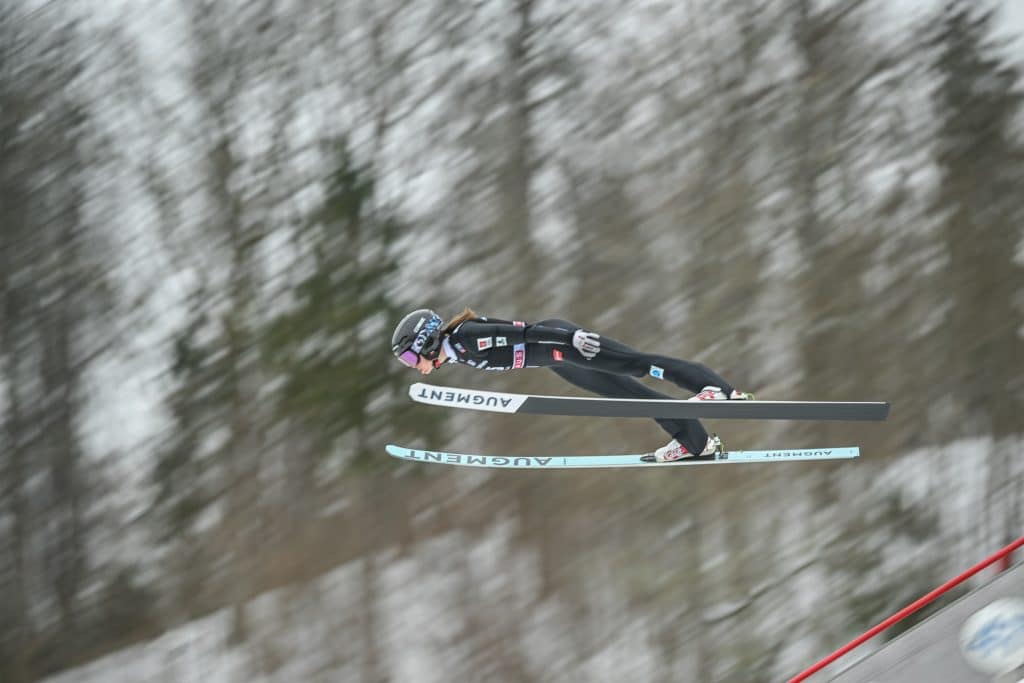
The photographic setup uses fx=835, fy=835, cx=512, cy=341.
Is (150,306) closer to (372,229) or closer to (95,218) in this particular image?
(95,218)

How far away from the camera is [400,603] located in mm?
6250

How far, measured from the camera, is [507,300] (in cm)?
629

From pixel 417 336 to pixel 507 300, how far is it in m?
1.72

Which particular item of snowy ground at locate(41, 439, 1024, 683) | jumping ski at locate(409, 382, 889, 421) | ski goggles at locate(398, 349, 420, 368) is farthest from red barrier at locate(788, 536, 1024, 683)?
ski goggles at locate(398, 349, 420, 368)

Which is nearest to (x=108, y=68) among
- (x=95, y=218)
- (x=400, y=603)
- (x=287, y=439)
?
(x=95, y=218)

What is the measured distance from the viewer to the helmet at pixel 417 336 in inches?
183

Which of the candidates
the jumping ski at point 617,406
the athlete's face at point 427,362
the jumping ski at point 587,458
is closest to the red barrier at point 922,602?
the jumping ski at point 587,458

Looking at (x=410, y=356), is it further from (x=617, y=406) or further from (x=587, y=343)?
(x=617, y=406)

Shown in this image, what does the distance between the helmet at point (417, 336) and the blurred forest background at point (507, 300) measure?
152cm

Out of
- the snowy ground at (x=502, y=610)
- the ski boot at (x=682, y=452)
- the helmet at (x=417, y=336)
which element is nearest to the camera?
the helmet at (x=417, y=336)

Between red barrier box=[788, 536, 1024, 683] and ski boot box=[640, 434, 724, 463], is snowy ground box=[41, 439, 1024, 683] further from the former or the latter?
ski boot box=[640, 434, 724, 463]

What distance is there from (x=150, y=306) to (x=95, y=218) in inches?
34.3

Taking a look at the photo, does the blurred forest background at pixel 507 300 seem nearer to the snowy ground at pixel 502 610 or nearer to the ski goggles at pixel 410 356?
the snowy ground at pixel 502 610

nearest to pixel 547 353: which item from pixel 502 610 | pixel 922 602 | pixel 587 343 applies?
pixel 587 343
